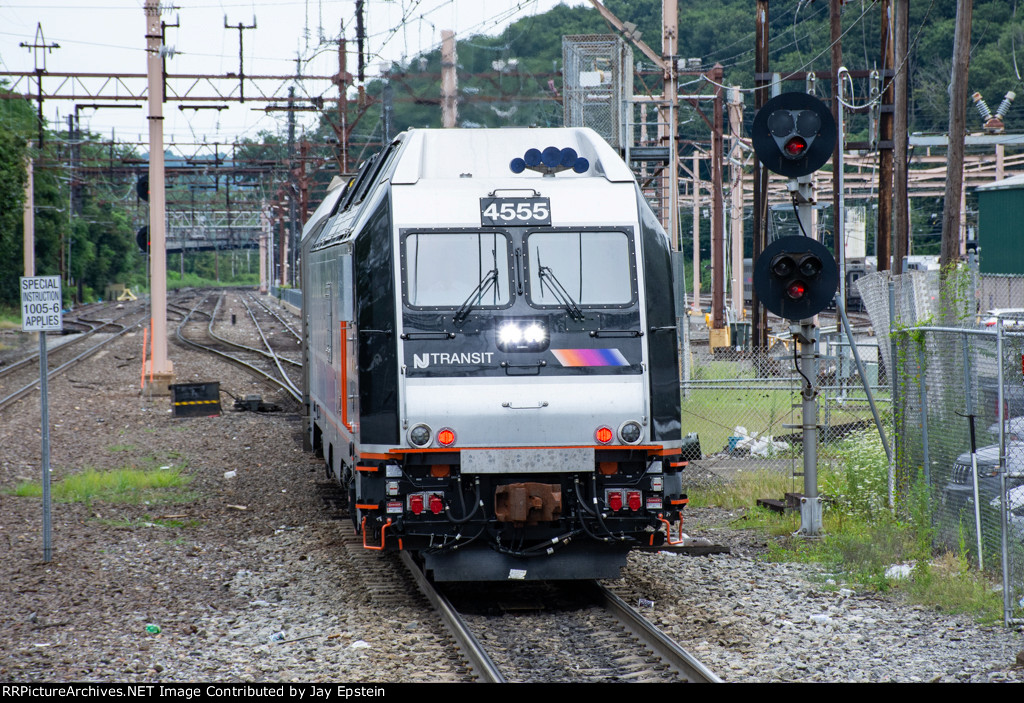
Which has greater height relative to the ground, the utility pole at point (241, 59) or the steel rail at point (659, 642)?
the utility pole at point (241, 59)

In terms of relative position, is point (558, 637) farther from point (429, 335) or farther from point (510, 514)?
point (429, 335)

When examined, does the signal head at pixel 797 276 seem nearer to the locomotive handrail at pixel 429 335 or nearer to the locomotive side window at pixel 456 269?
the locomotive side window at pixel 456 269

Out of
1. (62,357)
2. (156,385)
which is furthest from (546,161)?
(62,357)

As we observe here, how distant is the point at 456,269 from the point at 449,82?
18.5 metres

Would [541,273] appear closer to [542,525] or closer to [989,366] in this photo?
[542,525]

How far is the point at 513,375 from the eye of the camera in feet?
29.5

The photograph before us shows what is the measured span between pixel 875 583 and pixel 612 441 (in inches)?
105

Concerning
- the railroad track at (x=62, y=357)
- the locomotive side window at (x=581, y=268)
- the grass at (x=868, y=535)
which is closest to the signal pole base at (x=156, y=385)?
the railroad track at (x=62, y=357)

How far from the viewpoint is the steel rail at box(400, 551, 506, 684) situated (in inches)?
283

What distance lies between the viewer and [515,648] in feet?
26.5

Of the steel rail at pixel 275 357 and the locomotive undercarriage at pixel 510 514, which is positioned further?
the steel rail at pixel 275 357

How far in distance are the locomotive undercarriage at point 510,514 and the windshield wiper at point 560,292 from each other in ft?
3.63

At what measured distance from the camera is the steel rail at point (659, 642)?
7.09 metres

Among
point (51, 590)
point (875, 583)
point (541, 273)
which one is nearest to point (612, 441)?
point (541, 273)
